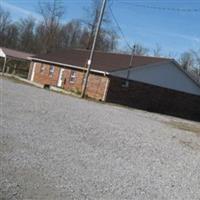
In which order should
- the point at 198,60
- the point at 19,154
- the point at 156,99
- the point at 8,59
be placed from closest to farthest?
the point at 19,154
the point at 156,99
the point at 8,59
the point at 198,60

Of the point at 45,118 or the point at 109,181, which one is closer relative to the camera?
the point at 109,181

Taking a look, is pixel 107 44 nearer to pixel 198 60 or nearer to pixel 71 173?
pixel 198 60

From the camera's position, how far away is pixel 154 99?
112ft

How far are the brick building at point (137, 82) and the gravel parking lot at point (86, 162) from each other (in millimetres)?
17621

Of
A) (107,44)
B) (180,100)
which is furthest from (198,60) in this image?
(180,100)

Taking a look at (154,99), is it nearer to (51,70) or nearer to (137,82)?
(137,82)

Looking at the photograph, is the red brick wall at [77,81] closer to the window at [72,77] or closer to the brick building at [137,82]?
the brick building at [137,82]

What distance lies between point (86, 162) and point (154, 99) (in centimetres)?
2572

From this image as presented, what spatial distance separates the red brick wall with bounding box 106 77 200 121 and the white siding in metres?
0.38

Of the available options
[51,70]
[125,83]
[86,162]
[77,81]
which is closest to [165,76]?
[125,83]

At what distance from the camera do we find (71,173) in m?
7.68

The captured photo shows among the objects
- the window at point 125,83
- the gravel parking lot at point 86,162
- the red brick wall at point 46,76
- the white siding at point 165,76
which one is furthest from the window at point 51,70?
the gravel parking lot at point 86,162

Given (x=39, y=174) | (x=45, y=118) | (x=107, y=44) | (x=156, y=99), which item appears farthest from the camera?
(x=107, y=44)

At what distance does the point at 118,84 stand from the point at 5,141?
23.2m
